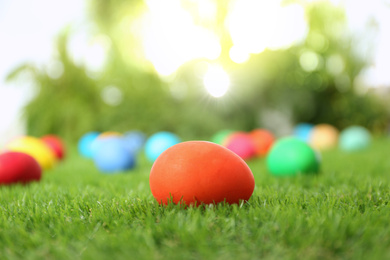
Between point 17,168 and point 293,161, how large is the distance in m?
3.47

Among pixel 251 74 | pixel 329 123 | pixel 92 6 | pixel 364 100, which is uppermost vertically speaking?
pixel 92 6

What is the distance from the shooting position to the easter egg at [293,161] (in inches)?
182

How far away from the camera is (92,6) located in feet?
43.6

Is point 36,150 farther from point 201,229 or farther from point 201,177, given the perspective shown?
point 201,229

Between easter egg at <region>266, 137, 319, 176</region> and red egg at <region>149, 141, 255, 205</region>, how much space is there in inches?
85.9

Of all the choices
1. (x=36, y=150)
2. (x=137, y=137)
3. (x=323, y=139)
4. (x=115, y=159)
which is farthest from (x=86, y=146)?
(x=323, y=139)

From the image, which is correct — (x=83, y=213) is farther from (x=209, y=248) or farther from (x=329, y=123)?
(x=329, y=123)

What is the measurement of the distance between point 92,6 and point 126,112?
4.74 metres

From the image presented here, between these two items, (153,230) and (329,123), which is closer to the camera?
(153,230)

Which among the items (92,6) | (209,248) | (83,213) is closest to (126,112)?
(92,6)

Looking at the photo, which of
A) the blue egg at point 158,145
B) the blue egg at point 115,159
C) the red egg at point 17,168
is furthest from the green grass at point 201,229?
the blue egg at point 158,145

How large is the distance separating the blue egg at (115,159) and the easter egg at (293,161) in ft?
7.97

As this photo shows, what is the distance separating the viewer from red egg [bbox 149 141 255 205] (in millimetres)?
2408

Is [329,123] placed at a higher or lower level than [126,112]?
lower
